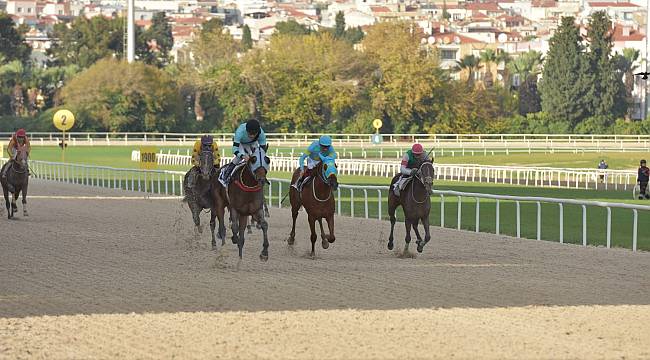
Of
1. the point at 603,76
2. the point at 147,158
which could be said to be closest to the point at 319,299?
the point at 147,158

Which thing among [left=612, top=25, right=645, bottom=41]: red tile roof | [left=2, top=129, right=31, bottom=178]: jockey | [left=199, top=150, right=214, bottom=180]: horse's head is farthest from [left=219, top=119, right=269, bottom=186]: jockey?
[left=612, top=25, right=645, bottom=41]: red tile roof

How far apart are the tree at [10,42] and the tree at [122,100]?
2481cm

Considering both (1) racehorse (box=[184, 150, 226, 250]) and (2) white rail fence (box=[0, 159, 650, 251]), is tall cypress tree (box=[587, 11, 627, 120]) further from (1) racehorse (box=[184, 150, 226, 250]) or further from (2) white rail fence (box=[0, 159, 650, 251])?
(1) racehorse (box=[184, 150, 226, 250])

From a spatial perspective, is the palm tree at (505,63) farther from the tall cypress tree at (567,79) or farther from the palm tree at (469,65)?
the tall cypress tree at (567,79)

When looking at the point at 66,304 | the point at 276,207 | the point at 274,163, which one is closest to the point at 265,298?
the point at 66,304

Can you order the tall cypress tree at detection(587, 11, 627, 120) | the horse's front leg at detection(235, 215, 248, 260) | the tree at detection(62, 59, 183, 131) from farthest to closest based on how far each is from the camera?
the tall cypress tree at detection(587, 11, 627, 120) → the tree at detection(62, 59, 183, 131) → the horse's front leg at detection(235, 215, 248, 260)

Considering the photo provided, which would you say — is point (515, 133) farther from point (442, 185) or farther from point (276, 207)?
point (276, 207)

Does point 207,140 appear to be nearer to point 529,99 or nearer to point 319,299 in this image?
point 319,299

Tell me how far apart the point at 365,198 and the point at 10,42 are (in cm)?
9001

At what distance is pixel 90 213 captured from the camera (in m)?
27.6

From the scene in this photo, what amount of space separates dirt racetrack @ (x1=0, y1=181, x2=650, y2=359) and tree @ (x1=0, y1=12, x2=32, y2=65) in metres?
93.4

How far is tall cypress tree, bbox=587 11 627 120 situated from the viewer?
3743 inches

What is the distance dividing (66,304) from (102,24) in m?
99.9

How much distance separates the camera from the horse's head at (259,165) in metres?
16.4
